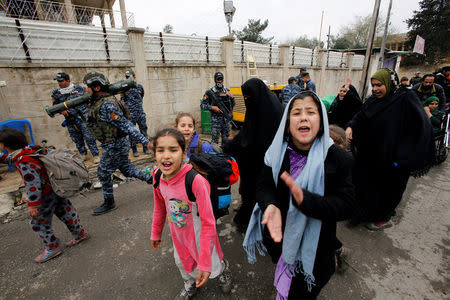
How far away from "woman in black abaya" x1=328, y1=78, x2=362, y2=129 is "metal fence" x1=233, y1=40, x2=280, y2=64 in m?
6.85

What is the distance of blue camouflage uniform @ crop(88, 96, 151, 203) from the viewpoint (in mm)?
2859

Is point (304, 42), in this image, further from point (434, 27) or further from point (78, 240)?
point (78, 240)

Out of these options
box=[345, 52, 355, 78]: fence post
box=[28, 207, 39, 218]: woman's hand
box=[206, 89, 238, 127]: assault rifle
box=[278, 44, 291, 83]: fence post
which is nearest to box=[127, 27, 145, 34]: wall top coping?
box=[206, 89, 238, 127]: assault rifle

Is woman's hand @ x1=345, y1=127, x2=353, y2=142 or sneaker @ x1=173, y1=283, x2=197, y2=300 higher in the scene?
woman's hand @ x1=345, y1=127, x2=353, y2=142

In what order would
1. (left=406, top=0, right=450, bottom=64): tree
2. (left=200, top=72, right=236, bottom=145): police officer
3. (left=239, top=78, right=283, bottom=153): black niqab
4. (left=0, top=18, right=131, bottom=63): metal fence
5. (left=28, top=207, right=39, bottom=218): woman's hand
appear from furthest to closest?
(left=406, top=0, right=450, bottom=64): tree → (left=200, top=72, right=236, bottom=145): police officer → (left=0, top=18, right=131, bottom=63): metal fence → (left=239, top=78, right=283, bottom=153): black niqab → (left=28, top=207, right=39, bottom=218): woman's hand

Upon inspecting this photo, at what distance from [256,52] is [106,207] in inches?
401

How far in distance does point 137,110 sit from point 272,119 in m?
4.61

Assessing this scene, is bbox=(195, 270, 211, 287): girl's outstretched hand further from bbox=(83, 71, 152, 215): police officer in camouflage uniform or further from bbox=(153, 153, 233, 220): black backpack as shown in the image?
bbox=(83, 71, 152, 215): police officer in camouflage uniform

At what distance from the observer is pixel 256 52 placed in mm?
10688

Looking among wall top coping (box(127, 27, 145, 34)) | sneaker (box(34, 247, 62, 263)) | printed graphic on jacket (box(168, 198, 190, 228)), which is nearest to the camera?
printed graphic on jacket (box(168, 198, 190, 228))

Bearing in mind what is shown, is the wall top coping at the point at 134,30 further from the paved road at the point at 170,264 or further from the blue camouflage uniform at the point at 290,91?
the paved road at the point at 170,264

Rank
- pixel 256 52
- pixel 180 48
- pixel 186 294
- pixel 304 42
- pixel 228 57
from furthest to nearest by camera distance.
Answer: pixel 304 42, pixel 256 52, pixel 228 57, pixel 180 48, pixel 186 294

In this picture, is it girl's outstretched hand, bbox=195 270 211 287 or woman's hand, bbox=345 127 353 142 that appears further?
woman's hand, bbox=345 127 353 142

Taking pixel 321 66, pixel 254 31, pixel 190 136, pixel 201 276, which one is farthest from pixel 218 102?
pixel 254 31
